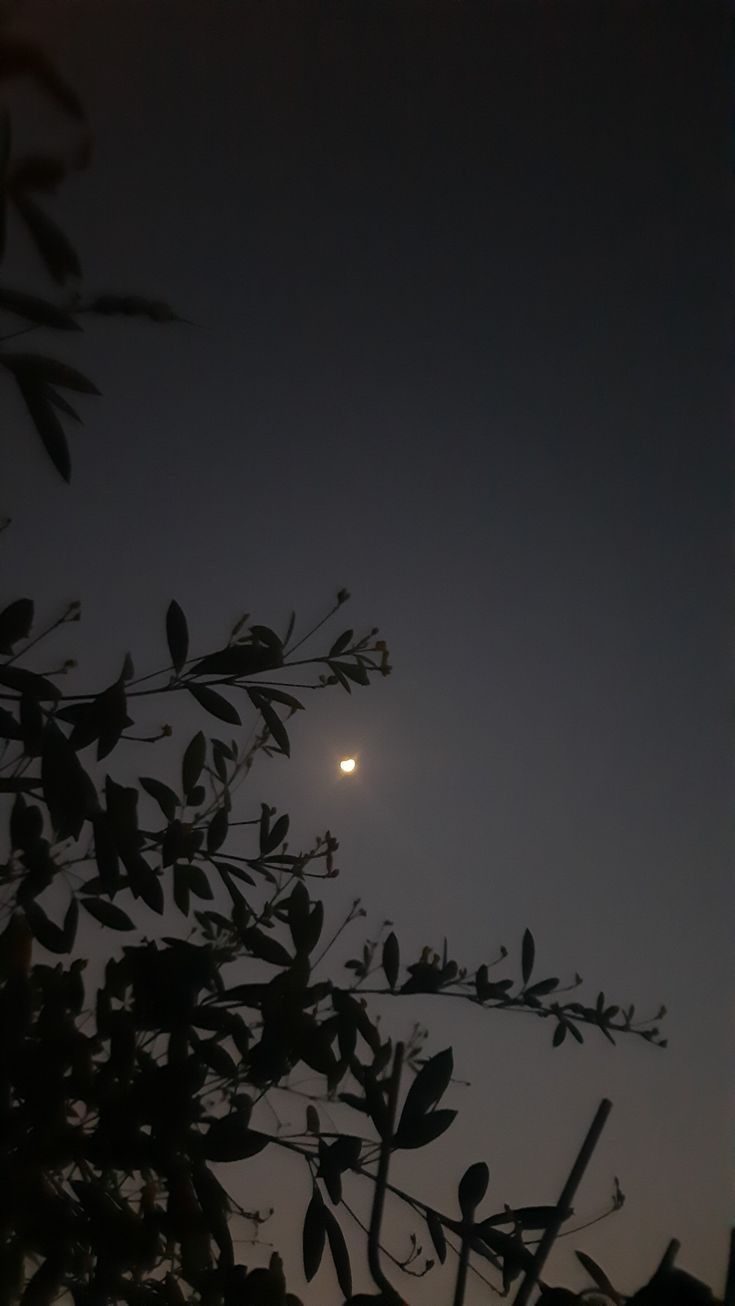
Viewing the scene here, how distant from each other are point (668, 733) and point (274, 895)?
60 cm

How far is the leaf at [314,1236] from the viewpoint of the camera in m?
0.75

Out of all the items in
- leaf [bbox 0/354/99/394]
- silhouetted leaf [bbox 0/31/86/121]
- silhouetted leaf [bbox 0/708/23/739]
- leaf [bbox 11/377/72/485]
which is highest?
silhouetted leaf [bbox 0/31/86/121]

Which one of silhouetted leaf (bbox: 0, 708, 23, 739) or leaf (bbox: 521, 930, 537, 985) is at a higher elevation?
leaf (bbox: 521, 930, 537, 985)

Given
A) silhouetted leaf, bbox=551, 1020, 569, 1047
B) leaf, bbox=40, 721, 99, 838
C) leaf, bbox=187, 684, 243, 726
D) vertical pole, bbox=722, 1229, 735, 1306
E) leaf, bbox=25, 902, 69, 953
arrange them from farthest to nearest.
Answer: silhouetted leaf, bbox=551, 1020, 569, 1047
vertical pole, bbox=722, 1229, 735, 1306
leaf, bbox=187, 684, 243, 726
leaf, bbox=25, 902, 69, 953
leaf, bbox=40, 721, 99, 838

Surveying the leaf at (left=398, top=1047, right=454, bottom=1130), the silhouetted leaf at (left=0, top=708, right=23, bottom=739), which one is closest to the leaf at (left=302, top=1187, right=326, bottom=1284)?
the leaf at (left=398, top=1047, right=454, bottom=1130)

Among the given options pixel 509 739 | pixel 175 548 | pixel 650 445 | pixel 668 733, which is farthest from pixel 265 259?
Result: pixel 668 733

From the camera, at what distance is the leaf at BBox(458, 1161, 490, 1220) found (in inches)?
32.5

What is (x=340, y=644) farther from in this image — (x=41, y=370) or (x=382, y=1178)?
(x=382, y=1178)

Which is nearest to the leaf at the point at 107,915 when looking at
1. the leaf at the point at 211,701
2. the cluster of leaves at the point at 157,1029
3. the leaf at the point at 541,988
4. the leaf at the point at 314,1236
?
the cluster of leaves at the point at 157,1029

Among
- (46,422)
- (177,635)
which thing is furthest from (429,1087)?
(46,422)

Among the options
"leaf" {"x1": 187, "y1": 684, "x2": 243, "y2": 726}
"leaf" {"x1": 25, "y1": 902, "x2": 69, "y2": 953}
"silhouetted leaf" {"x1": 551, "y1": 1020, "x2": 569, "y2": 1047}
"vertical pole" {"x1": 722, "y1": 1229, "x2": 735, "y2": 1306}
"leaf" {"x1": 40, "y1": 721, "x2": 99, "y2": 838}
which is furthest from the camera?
→ "silhouetted leaf" {"x1": 551, "y1": 1020, "x2": 569, "y2": 1047}

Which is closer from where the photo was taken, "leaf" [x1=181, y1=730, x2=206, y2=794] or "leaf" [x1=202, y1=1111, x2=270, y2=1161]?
"leaf" [x1=202, y1=1111, x2=270, y2=1161]

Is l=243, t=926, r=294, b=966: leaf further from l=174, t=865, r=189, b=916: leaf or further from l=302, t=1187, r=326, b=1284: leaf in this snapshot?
l=302, t=1187, r=326, b=1284: leaf

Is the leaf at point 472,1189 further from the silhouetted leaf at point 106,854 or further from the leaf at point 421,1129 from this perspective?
the silhouetted leaf at point 106,854
